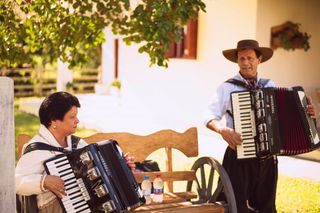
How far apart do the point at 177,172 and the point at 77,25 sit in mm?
1956

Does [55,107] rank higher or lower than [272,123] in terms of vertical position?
higher

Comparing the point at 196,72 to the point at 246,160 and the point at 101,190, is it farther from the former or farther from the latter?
the point at 101,190

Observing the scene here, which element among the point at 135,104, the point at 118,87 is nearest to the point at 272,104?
the point at 135,104

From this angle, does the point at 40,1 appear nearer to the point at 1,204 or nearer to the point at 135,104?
the point at 1,204

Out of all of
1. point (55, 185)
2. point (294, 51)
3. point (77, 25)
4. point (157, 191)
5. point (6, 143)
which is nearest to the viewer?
point (6, 143)

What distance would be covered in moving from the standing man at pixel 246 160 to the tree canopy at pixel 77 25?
22.7 inches

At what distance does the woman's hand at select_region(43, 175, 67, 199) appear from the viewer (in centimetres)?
289

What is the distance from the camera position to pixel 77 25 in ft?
16.8

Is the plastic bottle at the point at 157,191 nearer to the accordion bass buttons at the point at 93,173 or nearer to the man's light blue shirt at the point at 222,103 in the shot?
the man's light blue shirt at the point at 222,103

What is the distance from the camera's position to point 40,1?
14.9 ft

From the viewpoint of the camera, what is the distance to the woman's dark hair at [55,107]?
3.14 meters

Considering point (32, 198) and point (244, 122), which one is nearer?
point (32, 198)

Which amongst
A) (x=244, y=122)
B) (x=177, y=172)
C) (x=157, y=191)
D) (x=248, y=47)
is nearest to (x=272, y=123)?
(x=244, y=122)

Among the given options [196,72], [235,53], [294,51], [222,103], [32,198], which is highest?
[294,51]
